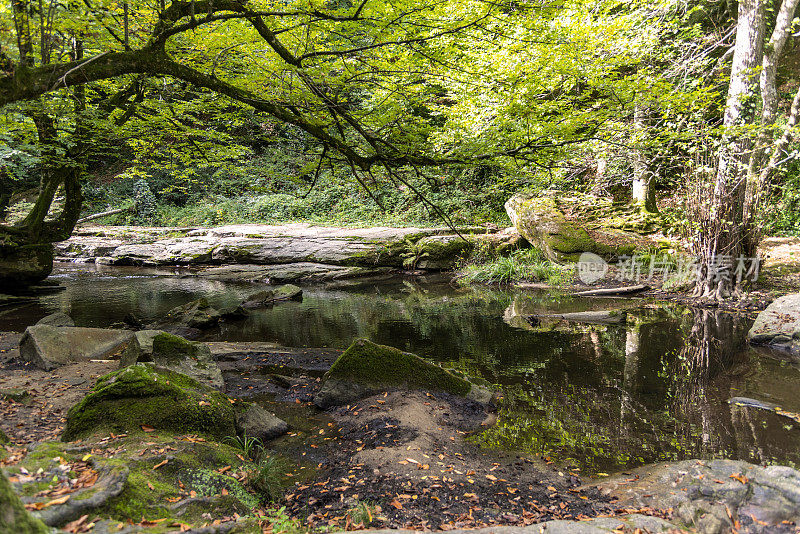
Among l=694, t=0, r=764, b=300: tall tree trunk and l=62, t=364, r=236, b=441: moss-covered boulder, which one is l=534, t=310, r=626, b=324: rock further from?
l=62, t=364, r=236, b=441: moss-covered boulder

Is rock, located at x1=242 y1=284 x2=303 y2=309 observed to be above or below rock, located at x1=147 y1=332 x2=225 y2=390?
below

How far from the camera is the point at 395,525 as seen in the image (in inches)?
91.8

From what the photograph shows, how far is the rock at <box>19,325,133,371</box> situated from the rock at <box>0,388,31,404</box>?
1.13 meters

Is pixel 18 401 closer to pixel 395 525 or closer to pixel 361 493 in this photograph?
pixel 361 493

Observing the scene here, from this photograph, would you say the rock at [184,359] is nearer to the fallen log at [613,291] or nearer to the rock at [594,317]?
the rock at [594,317]

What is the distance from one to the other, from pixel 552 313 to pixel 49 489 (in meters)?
7.39

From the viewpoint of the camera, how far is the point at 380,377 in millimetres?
4281

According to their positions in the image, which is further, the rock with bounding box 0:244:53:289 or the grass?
the grass

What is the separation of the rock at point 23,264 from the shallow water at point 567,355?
596 millimetres

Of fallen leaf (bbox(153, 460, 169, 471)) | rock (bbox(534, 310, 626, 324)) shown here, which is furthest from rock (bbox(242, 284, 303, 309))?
fallen leaf (bbox(153, 460, 169, 471))

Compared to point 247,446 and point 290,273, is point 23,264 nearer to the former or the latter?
point 290,273

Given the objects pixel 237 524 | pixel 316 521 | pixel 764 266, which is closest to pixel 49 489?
pixel 237 524

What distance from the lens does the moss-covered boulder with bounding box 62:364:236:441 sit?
9.45 feet

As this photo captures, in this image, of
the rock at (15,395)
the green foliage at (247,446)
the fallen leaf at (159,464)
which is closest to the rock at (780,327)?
the green foliage at (247,446)
